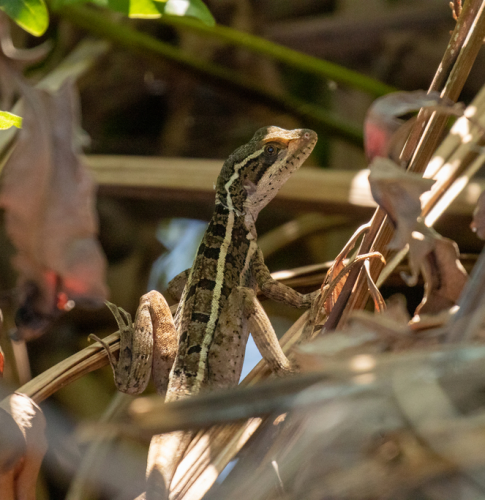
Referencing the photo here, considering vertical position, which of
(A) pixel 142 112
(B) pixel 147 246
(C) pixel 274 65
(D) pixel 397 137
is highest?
(D) pixel 397 137

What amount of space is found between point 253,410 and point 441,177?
1.86 m

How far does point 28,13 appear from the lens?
7.09 feet

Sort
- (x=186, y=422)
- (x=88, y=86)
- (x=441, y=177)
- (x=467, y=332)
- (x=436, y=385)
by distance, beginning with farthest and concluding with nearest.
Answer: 1. (x=88, y=86)
2. (x=441, y=177)
3. (x=467, y=332)
4. (x=436, y=385)
5. (x=186, y=422)

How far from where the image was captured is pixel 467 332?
1286mm

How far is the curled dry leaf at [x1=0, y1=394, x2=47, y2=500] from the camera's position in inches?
63.3

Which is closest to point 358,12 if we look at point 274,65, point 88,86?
point 274,65

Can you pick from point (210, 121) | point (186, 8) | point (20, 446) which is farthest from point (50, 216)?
point (210, 121)

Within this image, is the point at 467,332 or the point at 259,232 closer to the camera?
the point at 467,332

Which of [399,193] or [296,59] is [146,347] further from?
[296,59]

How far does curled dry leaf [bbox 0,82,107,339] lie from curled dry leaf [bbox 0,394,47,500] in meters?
Answer: 0.54

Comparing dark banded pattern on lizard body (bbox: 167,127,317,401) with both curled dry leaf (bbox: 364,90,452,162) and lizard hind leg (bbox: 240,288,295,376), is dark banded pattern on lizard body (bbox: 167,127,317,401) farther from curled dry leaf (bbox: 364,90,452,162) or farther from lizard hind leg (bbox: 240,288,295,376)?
curled dry leaf (bbox: 364,90,452,162)

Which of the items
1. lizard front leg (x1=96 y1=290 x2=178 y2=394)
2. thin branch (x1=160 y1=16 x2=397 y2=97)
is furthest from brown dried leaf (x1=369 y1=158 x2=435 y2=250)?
thin branch (x1=160 y1=16 x2=397 y2=97)

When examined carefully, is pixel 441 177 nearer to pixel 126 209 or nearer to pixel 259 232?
pixel 259 232

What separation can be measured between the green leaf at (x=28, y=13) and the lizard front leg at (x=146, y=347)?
1374 millimetres
